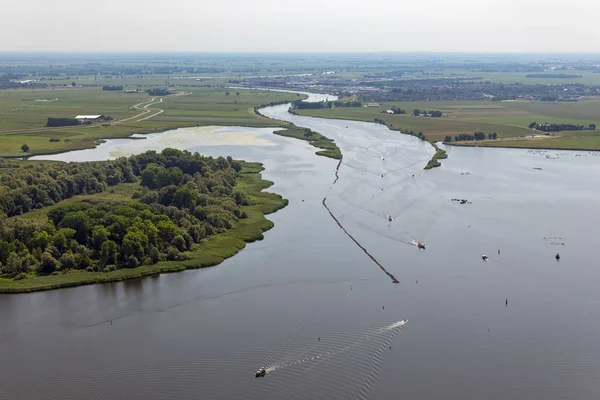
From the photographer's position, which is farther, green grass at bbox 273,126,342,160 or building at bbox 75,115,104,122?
building at bbox 75,115,104,122

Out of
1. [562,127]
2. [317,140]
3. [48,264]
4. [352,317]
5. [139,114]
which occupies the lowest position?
[352,317]

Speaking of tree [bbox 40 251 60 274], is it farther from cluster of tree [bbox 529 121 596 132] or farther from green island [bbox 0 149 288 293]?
cluster of tree [bbox 529 121 596 132]

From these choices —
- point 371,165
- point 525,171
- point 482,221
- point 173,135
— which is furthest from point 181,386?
point 173,135

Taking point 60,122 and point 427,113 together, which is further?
point 427,113

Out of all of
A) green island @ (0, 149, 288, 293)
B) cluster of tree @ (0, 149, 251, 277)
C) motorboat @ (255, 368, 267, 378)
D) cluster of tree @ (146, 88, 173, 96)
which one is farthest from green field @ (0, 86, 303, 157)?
motorboat @ (255, 368, 267, 378)

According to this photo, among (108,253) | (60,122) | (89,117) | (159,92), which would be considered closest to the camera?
(108,253)

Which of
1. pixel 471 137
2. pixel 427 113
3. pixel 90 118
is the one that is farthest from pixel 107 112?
pixel 471 137

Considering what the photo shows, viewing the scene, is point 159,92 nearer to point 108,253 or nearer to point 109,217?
point 109,217
